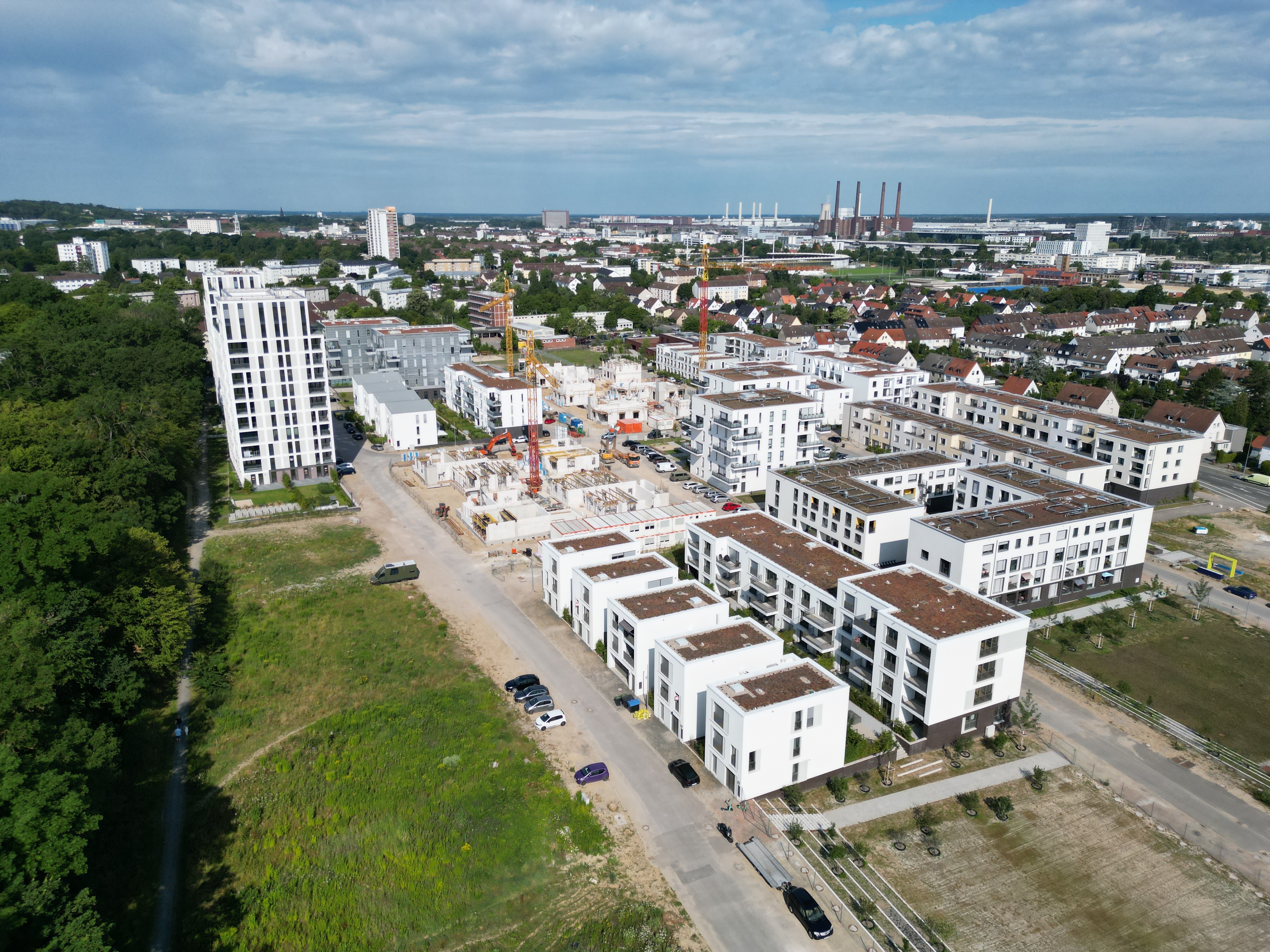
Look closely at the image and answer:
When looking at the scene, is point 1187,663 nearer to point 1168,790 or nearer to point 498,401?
point 1168,790

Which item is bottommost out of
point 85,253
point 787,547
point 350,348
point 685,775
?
point 685,775

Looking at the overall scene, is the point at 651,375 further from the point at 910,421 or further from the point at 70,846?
the point at 70,846

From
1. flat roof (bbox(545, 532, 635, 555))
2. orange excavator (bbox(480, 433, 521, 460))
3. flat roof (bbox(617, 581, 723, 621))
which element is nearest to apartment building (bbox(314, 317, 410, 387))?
orange excavator (bbox(480, 433, 521, 460))

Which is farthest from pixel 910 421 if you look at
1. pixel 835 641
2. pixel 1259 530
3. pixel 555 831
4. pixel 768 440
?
pixel 555 831

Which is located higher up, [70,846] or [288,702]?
[70,846]

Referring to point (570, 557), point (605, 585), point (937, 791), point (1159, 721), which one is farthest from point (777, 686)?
point (1159, 721)

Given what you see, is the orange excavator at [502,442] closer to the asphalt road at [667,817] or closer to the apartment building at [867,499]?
the asphalt road at [667,817]

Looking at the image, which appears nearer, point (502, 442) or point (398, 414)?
Answer: point (398, 414)
